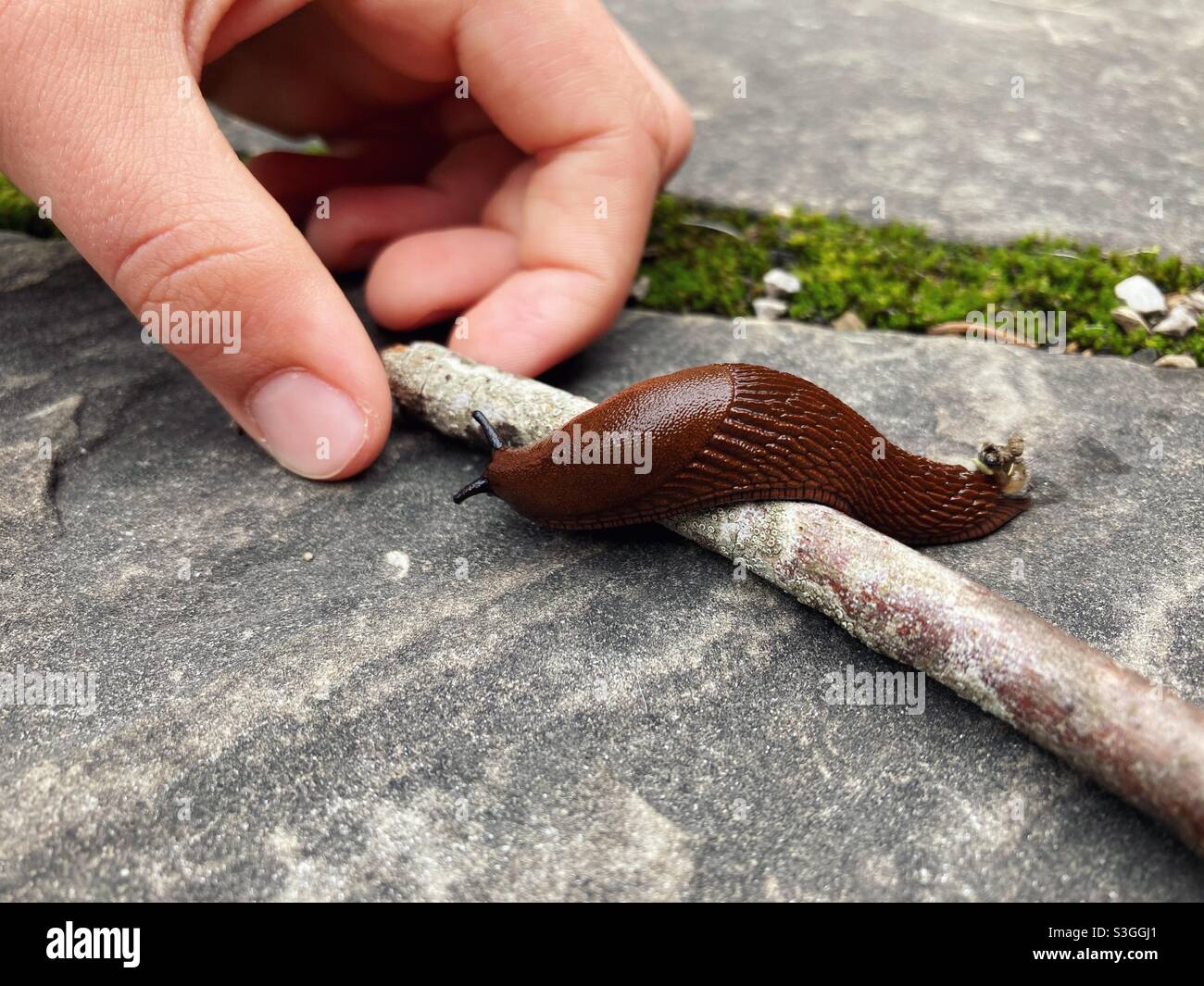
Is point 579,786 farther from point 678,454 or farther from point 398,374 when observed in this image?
point 398,374

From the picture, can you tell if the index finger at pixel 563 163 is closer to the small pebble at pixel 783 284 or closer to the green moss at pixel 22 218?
the small pebble at pixel 783 284

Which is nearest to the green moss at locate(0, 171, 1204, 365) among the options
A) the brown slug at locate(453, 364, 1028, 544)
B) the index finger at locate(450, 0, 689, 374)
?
the index finger at locate(450, 0, 689, 374)

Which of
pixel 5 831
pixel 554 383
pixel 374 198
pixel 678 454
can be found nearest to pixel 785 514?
pixel 678 454

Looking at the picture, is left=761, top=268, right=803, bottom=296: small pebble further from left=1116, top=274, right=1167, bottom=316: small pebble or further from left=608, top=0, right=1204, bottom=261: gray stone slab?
left=1116, top=274, right=1167, bottom=316: small pebble

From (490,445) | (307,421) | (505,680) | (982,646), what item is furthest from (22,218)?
(982,646)

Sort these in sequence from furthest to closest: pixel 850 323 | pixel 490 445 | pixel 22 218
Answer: pixel 22 218, pixel 850 323, pixel 490 445

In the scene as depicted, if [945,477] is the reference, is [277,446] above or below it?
Answer: below

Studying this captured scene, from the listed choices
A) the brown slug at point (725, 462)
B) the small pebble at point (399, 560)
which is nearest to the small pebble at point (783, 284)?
the brown slug at point (725, 462)

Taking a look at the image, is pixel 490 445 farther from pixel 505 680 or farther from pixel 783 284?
pixel 783 284
